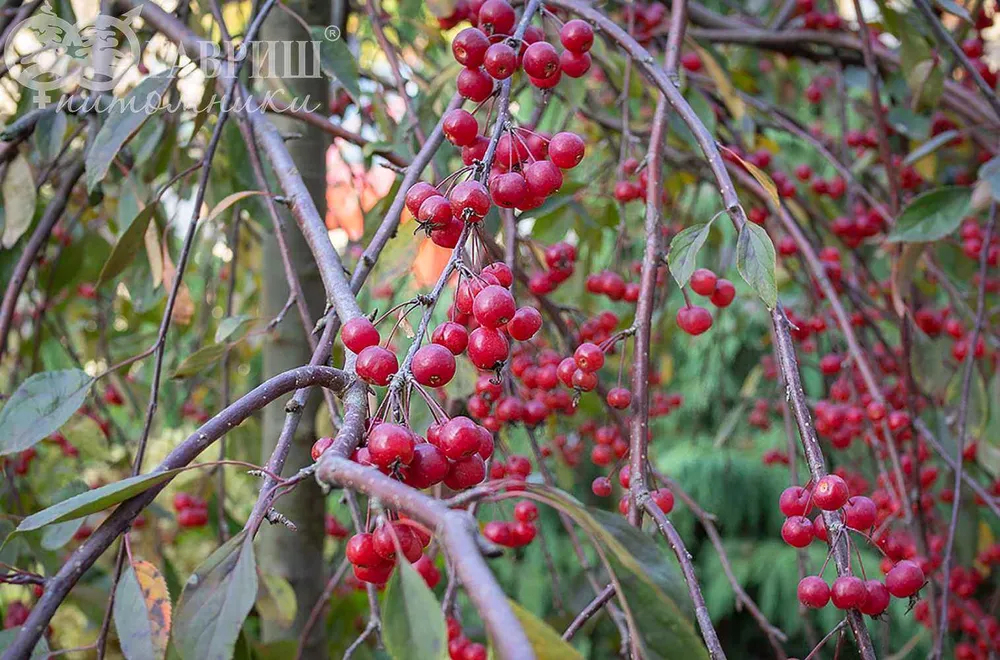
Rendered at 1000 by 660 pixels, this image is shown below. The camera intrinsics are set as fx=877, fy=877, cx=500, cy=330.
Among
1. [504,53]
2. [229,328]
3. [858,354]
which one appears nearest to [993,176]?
[858,354]

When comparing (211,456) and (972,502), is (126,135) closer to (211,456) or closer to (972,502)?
(211,456)

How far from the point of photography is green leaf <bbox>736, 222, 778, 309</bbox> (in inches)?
25.4

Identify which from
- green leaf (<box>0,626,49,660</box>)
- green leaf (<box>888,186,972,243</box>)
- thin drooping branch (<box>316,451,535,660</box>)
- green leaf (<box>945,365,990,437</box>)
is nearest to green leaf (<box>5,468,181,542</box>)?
thin drooping branch (<box>316,451,535,660</box>)

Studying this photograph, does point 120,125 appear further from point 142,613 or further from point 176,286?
point 142,613

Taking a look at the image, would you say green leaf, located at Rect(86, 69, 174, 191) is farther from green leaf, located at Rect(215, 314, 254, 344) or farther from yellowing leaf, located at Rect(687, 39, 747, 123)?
yellowing leaf, located at Rect(687, 39, 747, 123)

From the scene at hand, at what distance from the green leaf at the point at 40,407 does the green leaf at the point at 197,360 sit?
9 centimetres

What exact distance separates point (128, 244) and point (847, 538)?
32.2 inches

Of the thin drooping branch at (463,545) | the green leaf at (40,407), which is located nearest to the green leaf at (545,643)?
the thin drooping branch at (463,545)

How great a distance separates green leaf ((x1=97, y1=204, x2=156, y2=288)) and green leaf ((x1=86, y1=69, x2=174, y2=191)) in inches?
2.3

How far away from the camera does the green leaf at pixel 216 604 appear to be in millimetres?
473

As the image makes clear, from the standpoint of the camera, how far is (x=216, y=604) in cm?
48

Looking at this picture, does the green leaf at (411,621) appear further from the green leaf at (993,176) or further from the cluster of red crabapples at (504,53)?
the green leaf at (993,176)

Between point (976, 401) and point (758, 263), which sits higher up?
point (758, 263)

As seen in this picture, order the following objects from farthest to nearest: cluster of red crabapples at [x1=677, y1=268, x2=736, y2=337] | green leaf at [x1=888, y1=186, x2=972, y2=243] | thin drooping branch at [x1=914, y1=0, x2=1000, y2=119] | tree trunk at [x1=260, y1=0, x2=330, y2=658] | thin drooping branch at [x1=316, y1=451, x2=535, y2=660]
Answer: tree trunk at [x1=260, y1=0, x2=330, y2=658] → green leaf at [x1=888, y1=186, x2=972, y2=243] → thin drooping branch at [x1=914, y1=0, x2=1000, y2=119] → cluster of red crabapples at [x1=677, y1=268, x2=736, y2=337] → thin drooping branch at [x1=316, y1=451, x2=535, y2=660]
